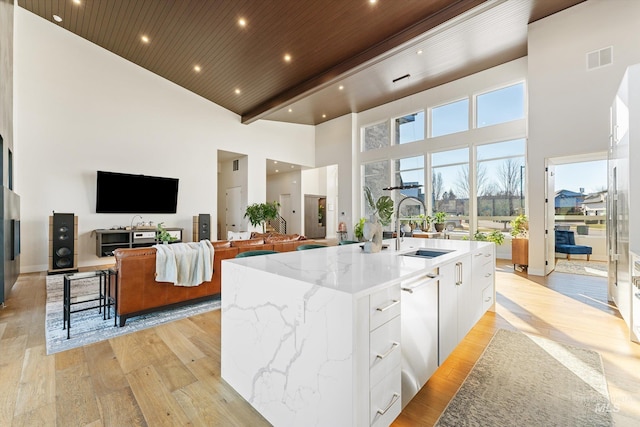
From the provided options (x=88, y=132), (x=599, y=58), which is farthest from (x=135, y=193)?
(x=599, y=58)

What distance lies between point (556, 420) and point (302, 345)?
4.90ft

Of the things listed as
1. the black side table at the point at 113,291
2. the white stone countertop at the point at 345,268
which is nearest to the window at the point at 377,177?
Result: the white stone countertop at the point at 345,268

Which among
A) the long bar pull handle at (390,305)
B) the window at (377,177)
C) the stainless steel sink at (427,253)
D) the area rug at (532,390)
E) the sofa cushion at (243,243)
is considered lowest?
the area rug at (532,390)

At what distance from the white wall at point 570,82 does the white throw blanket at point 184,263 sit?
5.79m

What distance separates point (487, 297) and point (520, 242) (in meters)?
3.53

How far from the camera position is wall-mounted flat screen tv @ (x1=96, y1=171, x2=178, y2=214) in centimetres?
607

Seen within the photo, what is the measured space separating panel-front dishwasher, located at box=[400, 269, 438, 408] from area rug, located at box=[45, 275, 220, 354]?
2.56 meters

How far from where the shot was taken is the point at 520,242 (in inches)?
215

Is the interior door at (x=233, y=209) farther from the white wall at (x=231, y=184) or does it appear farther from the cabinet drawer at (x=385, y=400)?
the cabinet drawer at (x=385, y=400)

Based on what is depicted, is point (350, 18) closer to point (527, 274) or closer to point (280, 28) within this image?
point (280, 28)

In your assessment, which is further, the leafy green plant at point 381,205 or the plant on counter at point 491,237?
the plant on counter at point 491,237

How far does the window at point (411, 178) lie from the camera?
816cm

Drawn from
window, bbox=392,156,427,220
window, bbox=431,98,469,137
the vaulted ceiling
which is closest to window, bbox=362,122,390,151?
window, bbox=392,156,427,220

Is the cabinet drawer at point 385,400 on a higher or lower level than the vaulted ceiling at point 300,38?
lower
